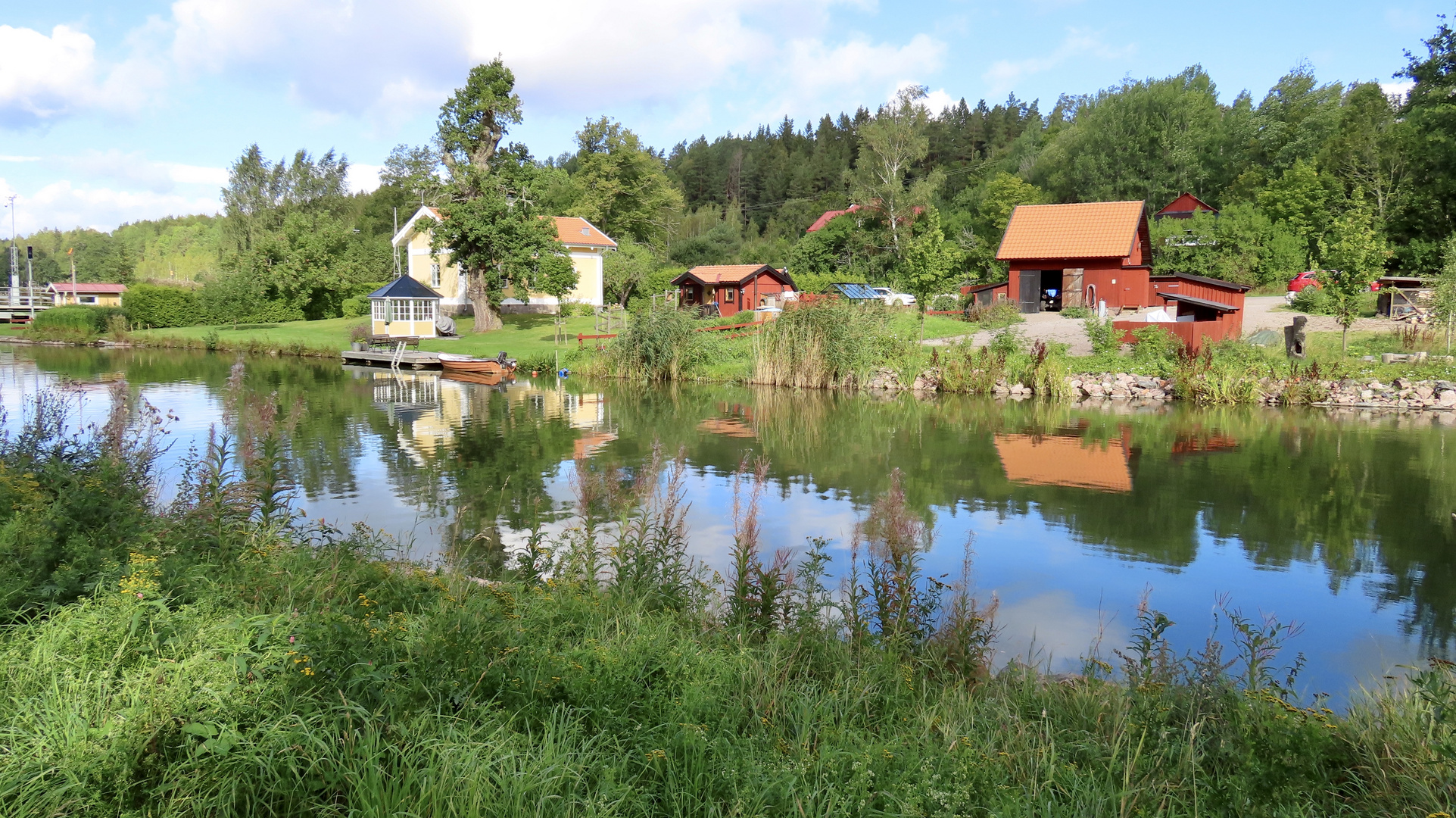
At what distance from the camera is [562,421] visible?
18250mm

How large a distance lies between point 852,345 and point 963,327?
935 cm

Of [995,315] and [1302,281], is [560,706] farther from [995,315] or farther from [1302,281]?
[1302,281]

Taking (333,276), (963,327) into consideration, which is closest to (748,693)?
(963,327)

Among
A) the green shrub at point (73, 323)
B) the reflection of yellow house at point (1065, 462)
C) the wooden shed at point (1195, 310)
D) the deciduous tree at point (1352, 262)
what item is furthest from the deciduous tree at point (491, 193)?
the deciduous tree at point (1352, 262)

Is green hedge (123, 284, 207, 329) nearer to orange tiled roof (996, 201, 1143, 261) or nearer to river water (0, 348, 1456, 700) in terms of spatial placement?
river water (0, 348, 1456, 700)

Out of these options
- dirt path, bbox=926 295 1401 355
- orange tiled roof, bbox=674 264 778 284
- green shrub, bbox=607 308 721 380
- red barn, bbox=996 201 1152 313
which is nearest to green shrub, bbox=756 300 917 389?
green shrub, bbox=607 308 721 380

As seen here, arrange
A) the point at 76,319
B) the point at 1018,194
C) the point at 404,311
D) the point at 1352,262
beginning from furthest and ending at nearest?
the point at 1018,194, the point at 76,319, the point at 404,311, the point at 1352,262

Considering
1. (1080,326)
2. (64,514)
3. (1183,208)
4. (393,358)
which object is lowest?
(64,514)

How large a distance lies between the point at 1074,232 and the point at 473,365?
24558 mm

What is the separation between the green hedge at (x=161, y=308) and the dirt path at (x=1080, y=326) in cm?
3679

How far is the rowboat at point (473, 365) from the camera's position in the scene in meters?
28.5

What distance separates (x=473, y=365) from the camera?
94.9 ft

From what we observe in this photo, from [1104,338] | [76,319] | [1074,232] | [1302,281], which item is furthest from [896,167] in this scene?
[76,319]

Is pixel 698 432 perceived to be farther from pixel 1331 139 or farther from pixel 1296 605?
pixel 1331 139
